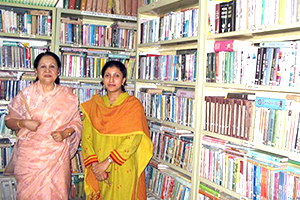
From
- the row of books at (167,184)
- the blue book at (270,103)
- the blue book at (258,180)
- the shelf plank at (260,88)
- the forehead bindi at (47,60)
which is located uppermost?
the forehead bindi at (47,60)

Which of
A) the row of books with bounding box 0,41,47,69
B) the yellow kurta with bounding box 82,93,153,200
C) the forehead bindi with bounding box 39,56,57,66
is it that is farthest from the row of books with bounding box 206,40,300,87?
the row of books with bounding box 0,41,47,69

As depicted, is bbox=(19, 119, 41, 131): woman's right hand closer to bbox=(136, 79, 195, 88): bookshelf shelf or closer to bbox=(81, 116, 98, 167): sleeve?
bbox=(81, 116, 98, 167): sleeve

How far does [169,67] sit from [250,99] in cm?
90

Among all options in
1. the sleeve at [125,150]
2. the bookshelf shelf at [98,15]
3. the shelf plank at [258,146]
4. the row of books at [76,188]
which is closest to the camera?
the shelf plank at [258,146]

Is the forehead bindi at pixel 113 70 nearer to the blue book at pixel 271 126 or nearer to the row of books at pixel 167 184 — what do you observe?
the row of books at pixel 167 184

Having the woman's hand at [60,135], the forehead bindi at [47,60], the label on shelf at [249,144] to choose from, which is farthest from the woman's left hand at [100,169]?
the label on shelf at [249,144]

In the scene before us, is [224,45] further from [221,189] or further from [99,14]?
[99,14]

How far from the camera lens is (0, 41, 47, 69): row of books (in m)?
3.22

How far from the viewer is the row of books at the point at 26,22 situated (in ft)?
10.5

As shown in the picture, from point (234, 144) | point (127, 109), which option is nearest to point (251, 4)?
point (234, 144)

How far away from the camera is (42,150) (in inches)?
98.3

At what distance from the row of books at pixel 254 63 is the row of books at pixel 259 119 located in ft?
0.38

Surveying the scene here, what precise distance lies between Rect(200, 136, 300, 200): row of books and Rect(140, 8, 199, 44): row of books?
2.80 ft

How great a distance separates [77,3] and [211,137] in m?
2.22
